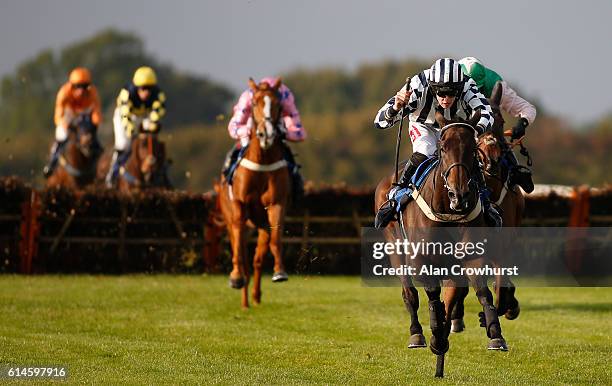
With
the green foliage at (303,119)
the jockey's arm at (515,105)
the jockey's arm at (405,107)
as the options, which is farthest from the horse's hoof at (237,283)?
the green foliage at (303,119)

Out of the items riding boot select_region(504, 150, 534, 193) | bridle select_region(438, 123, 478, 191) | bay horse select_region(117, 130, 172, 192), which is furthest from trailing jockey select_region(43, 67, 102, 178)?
bridle select_region(438, 123, 478, 191)

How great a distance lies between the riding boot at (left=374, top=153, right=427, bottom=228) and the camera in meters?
11.6

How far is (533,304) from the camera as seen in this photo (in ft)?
61.4

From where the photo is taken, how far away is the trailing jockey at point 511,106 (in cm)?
1363

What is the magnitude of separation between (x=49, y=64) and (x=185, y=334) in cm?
8386

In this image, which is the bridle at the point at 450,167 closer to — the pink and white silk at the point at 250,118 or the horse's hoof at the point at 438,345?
the horse's hoof at the point at 438,345

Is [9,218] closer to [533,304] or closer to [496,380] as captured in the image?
[533,304]

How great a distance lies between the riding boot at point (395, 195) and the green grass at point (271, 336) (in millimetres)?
1280

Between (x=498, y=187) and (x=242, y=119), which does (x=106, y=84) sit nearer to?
(x=242, y=119)

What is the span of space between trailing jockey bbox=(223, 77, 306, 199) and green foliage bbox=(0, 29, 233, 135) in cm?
7130

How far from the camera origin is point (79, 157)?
25.7m

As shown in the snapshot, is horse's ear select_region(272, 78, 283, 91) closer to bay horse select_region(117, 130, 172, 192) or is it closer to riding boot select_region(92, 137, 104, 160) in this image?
bay horse select_region(117, 130, 172, 192)

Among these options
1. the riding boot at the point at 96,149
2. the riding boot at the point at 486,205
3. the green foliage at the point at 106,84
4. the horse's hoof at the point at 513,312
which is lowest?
the horse's hoof at the point at 513,312

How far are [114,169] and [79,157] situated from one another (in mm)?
1279
